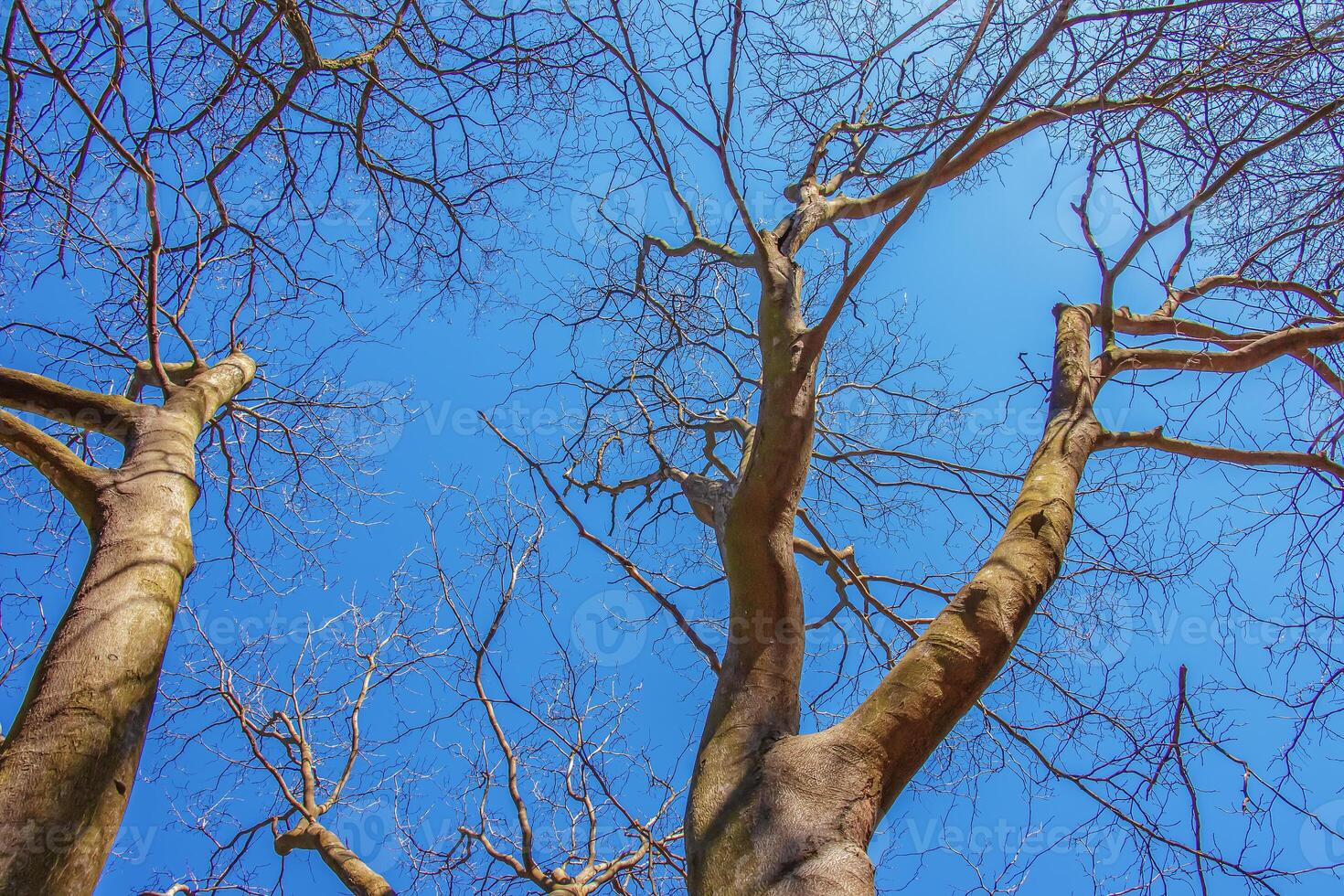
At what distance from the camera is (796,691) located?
91.4 inches

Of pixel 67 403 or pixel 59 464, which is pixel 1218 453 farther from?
pixel 67 403

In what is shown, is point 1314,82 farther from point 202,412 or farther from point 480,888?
point 480,888

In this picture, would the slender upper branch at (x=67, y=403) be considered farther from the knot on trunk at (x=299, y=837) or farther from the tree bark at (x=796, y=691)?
the tree bark at (x=796, y=691)

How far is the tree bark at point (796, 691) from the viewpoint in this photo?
178 centimetres

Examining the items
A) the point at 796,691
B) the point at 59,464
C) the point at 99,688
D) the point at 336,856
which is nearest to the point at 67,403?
the point at 59,464

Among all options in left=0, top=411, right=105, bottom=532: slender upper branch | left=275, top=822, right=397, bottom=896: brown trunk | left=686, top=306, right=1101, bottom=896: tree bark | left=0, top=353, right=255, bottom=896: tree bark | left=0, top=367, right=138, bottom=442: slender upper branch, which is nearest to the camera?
left=686, top=306, right=1101, bottom=896: tree bark

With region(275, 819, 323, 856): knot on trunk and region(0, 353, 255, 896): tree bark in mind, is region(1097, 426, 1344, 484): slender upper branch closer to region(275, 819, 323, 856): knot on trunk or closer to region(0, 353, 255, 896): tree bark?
region(0, 353, 255, 896): tree bark

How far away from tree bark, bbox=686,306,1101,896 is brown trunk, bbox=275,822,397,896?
204 centimetres

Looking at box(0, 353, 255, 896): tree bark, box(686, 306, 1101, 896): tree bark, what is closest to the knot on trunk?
box(0, 353, 255, 896): tree bark

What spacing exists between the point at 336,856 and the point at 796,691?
2.67 m

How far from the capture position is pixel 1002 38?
253cm

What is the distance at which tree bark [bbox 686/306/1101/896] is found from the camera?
178cm

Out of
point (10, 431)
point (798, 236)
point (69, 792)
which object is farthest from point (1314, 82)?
point (10, 431)

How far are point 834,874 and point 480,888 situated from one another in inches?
119
